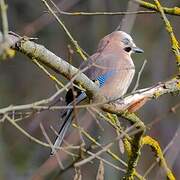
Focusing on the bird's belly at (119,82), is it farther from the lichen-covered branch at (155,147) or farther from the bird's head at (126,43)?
the lichen-covered branch at (155,147)

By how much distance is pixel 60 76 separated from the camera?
8.72 metres

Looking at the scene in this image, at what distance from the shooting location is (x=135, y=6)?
4.00 m

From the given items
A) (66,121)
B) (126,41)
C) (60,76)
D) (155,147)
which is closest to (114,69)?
(126,41)

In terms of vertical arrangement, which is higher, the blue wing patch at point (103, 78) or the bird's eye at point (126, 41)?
the bird's eye at point (126, 41)

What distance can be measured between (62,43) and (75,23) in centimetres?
30

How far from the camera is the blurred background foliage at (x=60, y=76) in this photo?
8.45 m

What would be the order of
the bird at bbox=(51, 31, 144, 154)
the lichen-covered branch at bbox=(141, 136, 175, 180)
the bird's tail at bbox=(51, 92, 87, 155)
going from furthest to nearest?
the bird at bbox=(51, 31, 144, 154), the bird's tail at bbox=(51, 92, 87, 155), the lichen-covered branch at bbox=(141, 136, 175, 180)

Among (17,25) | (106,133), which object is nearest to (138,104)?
(106,133)

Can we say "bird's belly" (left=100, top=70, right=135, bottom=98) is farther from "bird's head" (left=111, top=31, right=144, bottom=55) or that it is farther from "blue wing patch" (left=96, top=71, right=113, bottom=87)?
"bird's head" (left=111, top=31, right=144, bottom=55)

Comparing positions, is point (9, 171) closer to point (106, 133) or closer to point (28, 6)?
point (106, 133)

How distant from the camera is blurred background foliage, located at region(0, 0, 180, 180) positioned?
8445 mm

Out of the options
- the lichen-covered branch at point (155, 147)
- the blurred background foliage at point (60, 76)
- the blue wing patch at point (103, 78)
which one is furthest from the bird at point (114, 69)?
the blurred background foliage at point (60, 76)

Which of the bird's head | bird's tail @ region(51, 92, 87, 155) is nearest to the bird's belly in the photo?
the bird's head

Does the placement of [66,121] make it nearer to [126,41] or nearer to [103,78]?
[103,78]
